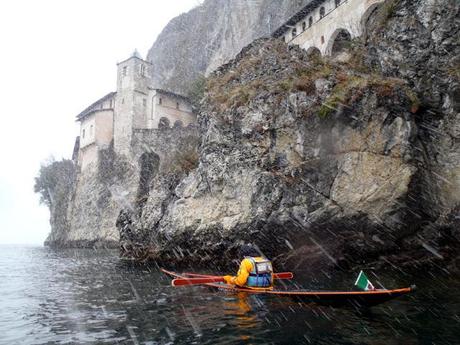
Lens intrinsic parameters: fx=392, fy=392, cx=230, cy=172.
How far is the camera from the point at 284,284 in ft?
49.0

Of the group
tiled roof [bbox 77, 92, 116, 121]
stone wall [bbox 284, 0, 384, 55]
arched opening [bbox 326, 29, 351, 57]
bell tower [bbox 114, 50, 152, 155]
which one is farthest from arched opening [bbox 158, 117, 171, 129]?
arched opening [bbox 326, 29, 351, 57]

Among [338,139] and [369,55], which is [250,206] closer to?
[338,139]

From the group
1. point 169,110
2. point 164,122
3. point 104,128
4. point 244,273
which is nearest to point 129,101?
point 164,122

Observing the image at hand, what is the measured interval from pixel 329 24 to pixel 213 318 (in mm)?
28361

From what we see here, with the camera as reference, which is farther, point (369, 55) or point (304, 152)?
point (369, 55)

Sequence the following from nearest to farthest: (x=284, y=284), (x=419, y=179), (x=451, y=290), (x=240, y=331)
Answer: (x=240, y=331) → (x=451, y=290) → (x=284, y=284) → (x=419, y=179)

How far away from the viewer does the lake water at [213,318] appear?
845cm

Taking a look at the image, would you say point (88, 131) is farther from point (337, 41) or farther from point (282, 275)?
point (282, 275)

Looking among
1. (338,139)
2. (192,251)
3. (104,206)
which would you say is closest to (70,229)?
(104,206)

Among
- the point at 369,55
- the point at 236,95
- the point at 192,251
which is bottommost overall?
the point at 192,251

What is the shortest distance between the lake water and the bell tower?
30.8 metres

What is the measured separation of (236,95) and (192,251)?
29.8 feet

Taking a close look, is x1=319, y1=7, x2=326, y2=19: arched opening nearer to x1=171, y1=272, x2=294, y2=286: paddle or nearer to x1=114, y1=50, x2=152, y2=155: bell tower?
x1=114, y1=50, x2=152, y2=155: bell tower

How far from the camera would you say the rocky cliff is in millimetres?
17672
